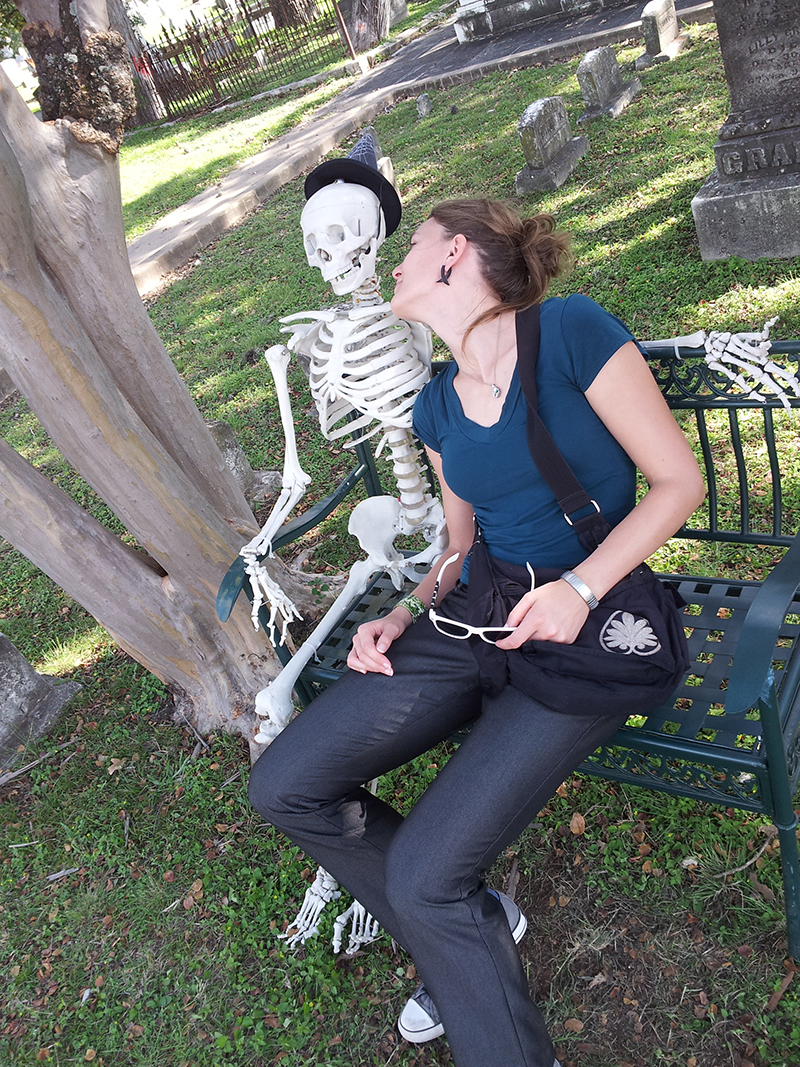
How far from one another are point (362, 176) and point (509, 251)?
23.0 inches

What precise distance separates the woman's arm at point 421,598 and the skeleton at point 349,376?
0.21m

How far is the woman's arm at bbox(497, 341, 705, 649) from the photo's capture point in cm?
188

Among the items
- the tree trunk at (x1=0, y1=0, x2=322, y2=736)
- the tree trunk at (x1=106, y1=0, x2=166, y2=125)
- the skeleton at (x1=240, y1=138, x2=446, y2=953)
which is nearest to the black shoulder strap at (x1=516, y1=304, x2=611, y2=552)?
the skeleton at (x1=240, y1=138, x2=446, y2=953)

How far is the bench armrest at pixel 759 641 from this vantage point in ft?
5.60

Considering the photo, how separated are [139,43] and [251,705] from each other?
54.8 ft

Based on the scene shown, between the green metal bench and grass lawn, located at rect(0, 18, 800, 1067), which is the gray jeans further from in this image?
grass lawn, located at rect(0, 18, 800, 1067)

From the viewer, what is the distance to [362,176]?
2361 mm

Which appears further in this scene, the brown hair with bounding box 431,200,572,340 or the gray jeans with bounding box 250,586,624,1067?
the brown hair with bounding box 431,200,572,340

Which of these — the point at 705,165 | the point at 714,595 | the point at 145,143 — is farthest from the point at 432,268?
the point at 145,143

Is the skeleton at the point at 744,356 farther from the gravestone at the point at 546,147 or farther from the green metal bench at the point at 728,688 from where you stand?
the gravestone at the point at 546,147

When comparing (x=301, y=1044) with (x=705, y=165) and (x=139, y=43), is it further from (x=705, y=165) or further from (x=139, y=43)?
(x=139, y=43)

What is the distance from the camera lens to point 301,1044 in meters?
2.32

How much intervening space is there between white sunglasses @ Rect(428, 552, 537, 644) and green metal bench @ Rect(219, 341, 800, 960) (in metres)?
0.39

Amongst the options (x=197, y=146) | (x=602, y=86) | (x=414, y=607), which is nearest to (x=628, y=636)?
(x=414, y=607)
